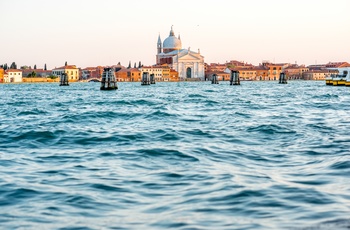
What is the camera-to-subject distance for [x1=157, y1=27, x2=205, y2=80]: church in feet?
388

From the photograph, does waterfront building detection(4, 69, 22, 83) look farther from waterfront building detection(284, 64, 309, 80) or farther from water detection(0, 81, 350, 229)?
water detection(0, 81, 350, 229)

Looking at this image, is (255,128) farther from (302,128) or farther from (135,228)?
(135,228)

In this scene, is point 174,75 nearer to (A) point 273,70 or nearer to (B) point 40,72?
(A) point 273,70

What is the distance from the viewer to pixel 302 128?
36.8 feet

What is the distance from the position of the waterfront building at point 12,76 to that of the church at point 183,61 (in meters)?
30.2

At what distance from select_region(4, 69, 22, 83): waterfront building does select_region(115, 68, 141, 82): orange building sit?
19.7m

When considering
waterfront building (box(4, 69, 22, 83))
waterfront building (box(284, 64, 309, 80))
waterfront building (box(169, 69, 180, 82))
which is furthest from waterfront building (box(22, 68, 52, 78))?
waterfront building (box(284, 64, 309, 80))

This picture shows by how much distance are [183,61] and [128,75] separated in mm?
11633

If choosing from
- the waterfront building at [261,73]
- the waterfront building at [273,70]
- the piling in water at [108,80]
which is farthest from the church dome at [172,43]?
the piling in water at [108,80]

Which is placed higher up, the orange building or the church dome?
the church dome

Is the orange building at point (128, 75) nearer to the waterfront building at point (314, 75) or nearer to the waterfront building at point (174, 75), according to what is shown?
the waterfront building at point (174, 75)

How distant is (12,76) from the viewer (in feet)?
354

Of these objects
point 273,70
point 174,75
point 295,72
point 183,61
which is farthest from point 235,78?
point 295,72

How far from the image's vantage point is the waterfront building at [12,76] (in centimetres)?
10662
